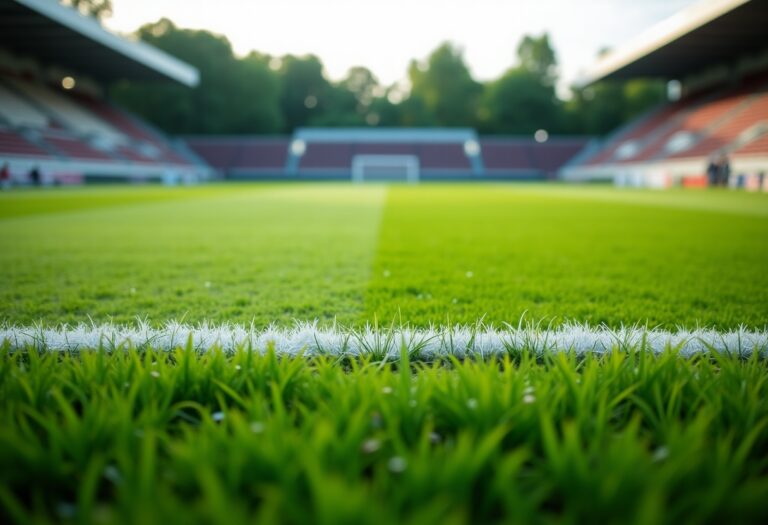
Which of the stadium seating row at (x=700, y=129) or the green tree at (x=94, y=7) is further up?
the green tree at (x=94, y=7)

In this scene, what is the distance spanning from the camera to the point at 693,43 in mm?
31062

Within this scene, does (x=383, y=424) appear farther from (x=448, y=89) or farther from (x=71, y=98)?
(x=448, y=89)

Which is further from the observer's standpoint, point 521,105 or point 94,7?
Result: point 521,105

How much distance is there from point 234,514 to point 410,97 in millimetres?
71459

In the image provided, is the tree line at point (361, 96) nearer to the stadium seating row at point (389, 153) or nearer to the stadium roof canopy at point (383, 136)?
the stadium seating row at point (389, 153)

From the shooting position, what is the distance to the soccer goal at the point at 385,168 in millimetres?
49438

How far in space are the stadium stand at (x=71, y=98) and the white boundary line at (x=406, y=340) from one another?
27153mm

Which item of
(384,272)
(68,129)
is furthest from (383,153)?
(384,272)

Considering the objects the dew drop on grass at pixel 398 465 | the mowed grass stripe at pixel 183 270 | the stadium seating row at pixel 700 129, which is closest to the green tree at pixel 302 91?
the stadium seating row at pixel 700 129

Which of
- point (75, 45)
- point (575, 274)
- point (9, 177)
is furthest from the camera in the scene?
point (75, 45)

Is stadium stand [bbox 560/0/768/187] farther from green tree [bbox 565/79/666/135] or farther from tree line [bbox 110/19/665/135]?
green tree [bbox 565/79/666/135]

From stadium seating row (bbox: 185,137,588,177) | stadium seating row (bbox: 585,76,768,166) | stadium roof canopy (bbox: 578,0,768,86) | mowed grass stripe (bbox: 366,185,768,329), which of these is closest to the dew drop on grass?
mowed grass stripe (bbox: 366,185,768,329)

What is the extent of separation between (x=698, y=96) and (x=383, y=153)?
2870 centimetres

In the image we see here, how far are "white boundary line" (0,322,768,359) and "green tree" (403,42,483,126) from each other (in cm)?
6908
